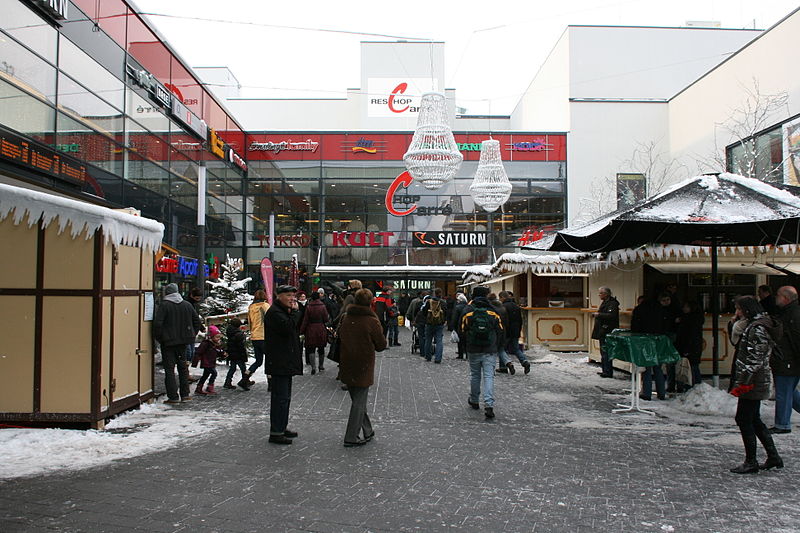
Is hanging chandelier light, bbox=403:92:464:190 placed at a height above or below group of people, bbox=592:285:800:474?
above

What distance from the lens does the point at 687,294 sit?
41.7 ft

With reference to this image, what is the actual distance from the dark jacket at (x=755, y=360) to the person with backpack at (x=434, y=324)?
9052 mm

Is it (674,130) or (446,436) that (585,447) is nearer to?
(446,436)

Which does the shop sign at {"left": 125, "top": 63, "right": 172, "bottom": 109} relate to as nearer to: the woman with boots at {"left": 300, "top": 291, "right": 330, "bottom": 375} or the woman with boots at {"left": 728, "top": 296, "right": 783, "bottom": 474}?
the woman with boots at {"left": 300, "top": 291, "right": 330, "bottom": 375}

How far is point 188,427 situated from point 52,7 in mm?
8995

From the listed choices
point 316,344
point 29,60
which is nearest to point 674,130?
point 316,344

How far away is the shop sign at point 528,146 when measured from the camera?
34.2 metres

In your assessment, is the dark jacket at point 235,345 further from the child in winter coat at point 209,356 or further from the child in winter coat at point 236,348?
the child in winter coat at point 209,356

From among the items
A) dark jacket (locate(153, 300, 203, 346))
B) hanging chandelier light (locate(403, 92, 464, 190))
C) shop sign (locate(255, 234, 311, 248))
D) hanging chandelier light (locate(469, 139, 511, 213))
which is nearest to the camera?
dark jacket (locate(153, 300, 203, 346))

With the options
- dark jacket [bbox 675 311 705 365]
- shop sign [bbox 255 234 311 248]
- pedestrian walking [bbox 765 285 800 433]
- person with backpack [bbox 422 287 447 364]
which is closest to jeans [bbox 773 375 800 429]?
pedestrian walking [bbox 765 285 800 433]

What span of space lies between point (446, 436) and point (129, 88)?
15092 mm

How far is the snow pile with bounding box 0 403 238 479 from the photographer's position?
5.58 meters

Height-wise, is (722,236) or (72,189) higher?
(72,189)

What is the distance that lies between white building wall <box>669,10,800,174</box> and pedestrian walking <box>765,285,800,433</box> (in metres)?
17.4
